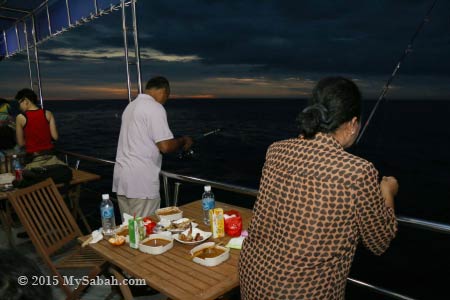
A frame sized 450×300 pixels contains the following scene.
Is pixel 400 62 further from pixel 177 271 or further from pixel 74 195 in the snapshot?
pixel 74 195

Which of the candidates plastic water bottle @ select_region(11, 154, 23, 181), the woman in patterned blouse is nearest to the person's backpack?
plastic water bottle @ select_region(11, 154, 23, 181)

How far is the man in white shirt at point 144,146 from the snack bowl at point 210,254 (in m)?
1.27

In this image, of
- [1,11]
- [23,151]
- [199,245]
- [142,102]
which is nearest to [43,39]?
[1,11]

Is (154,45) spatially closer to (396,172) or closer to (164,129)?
(396,172)

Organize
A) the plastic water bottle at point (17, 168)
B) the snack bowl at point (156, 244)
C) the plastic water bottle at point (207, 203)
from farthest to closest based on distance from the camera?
the plastic water bottle at point (17, 168) → the plastic water bottle at point (207, 203) → the snack bowl at point (156, 244)

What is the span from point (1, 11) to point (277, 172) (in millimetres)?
7055

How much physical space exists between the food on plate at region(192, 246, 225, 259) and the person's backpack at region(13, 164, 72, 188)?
2463 mm

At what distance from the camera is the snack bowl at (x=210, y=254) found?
72.5 inches

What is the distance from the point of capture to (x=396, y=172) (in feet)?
90.5

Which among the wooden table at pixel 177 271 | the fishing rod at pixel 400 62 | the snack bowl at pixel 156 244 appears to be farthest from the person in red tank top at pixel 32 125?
the fishing rod at pixel 400 62

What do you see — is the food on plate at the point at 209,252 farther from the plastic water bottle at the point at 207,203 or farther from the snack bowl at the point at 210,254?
the plastic water bottle at the point at 207,203

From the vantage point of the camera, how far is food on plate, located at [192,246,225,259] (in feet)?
6.34

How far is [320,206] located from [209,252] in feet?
3.09

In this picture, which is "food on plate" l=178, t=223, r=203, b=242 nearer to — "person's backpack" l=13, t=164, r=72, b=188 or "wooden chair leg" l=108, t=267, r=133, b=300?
"wooden chair leg" l=108, t=267, r=133, b=300
